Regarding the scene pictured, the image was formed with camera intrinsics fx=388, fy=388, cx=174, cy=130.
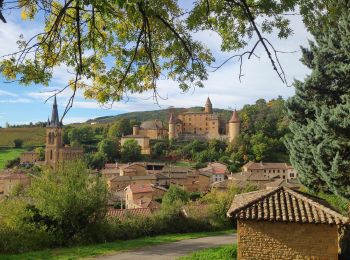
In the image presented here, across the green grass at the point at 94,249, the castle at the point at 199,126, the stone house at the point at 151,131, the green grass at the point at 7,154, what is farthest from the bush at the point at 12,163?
the green grass at the point at 94,249

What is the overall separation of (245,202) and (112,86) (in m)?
6.99

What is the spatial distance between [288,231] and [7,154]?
88.0 m

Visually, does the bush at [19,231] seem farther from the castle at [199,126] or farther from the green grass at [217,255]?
the castle at [199,126]

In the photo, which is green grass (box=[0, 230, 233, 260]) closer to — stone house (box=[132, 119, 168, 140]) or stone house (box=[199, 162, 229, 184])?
stone house (box=[199, 162, 229, 184])

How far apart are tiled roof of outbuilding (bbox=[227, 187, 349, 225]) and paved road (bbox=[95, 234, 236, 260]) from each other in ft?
12.4

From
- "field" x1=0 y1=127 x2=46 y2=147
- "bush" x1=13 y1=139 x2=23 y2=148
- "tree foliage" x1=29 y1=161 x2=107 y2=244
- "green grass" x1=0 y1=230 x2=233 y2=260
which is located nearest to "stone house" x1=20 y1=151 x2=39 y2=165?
"bush" x1=13 y1=139 x2=23 y2=148

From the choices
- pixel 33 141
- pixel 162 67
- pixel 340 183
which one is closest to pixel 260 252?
pixel 340 183

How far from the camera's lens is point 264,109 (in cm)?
9719

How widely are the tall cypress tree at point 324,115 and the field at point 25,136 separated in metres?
91.1

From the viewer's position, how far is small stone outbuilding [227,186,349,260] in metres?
9.80

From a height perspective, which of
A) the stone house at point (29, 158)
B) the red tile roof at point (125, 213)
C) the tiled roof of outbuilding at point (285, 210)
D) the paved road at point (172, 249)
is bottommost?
the paved road at point (172, 249)

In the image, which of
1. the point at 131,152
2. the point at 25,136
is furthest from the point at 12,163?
the point at 131,152

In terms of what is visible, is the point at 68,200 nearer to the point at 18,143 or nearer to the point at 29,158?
the point at 29,158

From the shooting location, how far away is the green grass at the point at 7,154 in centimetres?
8212
